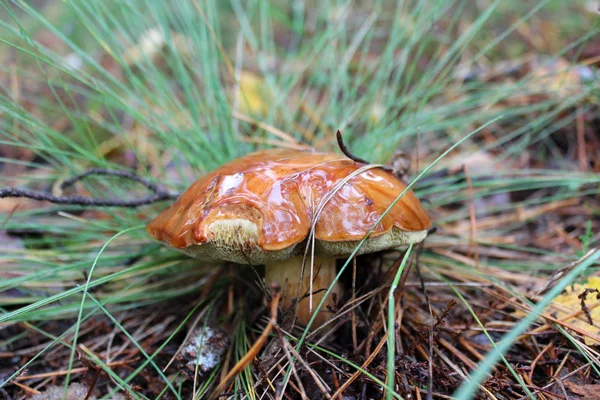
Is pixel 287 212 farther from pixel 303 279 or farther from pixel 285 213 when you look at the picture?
pixel 303 279

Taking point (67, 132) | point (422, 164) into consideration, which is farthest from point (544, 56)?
point (67, 132)

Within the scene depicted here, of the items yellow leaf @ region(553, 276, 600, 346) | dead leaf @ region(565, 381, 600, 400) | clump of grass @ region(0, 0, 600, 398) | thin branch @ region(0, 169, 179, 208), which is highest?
thin branch @ region(0, 169, 179, 208)

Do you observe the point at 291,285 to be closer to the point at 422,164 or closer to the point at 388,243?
the point at 388,243

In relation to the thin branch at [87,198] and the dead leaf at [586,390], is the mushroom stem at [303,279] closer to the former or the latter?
the thin branch at [87,198]

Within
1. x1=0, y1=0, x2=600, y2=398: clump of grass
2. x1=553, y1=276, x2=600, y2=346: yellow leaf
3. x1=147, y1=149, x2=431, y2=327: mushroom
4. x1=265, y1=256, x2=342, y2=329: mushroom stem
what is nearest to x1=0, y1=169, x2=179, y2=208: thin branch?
x1=0, y1=0, x2=600, y2=398: clump of grass

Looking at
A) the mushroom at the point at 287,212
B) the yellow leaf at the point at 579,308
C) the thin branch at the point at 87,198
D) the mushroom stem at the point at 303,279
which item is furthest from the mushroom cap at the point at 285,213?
the yellow leaf at the point at 579,308

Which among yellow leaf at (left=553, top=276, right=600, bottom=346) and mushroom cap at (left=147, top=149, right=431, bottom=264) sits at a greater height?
mushroom cap at (left=147, top=149, right=431, bottom=264)

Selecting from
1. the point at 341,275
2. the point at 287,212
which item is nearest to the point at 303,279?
the point at 341,275

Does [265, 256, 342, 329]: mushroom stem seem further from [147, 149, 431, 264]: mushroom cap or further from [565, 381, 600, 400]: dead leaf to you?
[565, 381, 600, 400]: dead leaf
